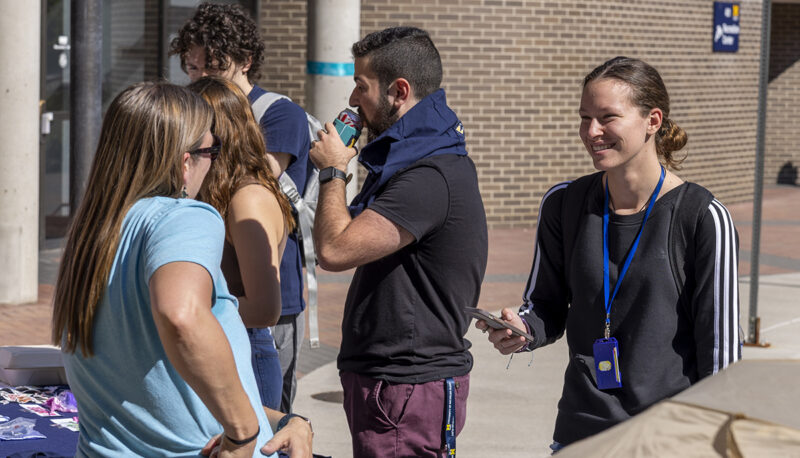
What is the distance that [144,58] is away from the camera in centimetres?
1313

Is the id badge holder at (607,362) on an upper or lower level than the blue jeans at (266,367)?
upper

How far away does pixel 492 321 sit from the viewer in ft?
9.83

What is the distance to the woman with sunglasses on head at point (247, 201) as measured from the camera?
3254mm

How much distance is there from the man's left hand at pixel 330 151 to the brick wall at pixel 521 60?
10426 mm

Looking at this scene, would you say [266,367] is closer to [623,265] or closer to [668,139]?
[623,265]

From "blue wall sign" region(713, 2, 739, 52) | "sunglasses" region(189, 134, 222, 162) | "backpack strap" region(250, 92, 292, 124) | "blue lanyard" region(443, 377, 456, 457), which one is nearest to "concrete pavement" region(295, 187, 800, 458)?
"backpack strap" region(250, 92, 292, 124)

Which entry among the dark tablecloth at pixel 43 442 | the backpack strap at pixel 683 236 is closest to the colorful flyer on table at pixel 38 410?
the dark tablecloth at pixel 43 442

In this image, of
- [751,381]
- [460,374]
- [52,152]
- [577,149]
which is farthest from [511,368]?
[577,149]

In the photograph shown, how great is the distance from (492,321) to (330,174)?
2.22 ft

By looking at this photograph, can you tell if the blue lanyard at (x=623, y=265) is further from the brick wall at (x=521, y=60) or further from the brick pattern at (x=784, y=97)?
the brick pattern at (x=784, y=97)

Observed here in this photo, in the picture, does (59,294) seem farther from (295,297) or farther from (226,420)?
(295,297)

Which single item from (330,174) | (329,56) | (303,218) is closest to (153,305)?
(330,174)

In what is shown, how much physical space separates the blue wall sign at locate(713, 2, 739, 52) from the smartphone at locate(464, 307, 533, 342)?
590 inches

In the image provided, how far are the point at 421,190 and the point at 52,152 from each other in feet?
33.3
